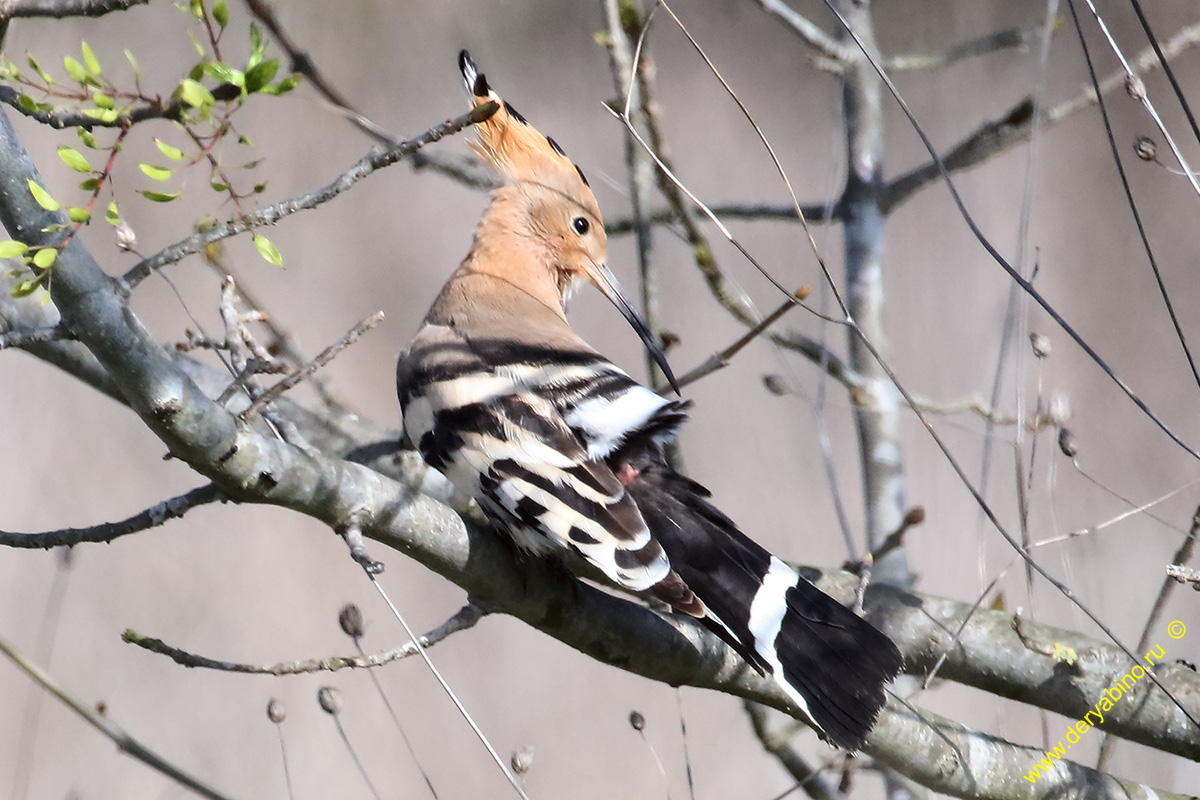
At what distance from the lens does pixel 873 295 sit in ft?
6.40

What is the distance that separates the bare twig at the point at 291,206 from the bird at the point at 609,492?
54cm

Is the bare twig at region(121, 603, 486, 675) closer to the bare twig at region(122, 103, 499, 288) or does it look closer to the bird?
the bird

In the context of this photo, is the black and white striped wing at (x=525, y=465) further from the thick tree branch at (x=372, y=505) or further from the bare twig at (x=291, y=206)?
the bare twig at (x=291, y=206)

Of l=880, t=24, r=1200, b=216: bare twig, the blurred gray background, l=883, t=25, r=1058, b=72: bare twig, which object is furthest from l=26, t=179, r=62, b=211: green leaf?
the blurred gray background

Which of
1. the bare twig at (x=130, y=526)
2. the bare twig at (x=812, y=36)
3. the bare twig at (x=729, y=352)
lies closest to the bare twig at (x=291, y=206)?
the bare twig at (x=130, y=526)

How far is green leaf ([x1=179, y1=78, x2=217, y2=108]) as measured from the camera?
0.85m

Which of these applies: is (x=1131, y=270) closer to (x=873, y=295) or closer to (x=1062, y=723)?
(x=1062, y=723)

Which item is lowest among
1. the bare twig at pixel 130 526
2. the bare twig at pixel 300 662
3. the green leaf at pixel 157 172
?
the bare twig at pixel 300 662

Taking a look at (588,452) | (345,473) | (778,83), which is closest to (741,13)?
(778,83)

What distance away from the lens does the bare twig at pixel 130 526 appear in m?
0.99

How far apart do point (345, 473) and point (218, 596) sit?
2.23m

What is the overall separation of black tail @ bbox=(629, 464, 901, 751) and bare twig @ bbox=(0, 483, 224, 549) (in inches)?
22.6

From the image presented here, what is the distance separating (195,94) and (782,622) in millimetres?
847

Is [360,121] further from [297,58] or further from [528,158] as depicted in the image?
[528,158]
